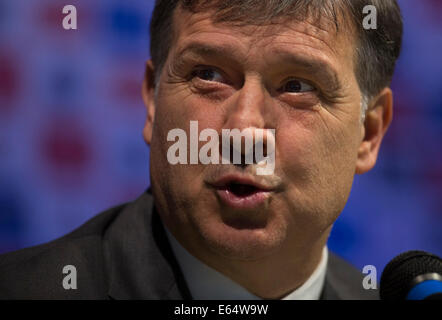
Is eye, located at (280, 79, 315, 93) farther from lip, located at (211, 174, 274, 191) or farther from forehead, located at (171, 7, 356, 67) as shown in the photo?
lip, located at (211, 174, 274, 191)

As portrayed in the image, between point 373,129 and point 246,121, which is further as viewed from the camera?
point 373,129

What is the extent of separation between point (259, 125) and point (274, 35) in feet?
0.86

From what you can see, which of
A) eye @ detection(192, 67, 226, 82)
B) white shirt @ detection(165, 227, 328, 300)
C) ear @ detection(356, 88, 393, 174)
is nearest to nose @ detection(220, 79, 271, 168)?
eye @ detection(192, 67, 226, 82)

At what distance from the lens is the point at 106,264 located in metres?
1.79

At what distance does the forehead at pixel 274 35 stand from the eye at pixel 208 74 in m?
0.09

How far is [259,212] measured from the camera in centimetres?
157

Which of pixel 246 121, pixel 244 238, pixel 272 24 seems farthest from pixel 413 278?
pixel 272 24

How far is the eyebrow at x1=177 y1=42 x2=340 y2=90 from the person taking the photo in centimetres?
161

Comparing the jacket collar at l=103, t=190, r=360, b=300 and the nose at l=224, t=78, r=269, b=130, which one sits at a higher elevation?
the nose at l=224, t=78, r=269, b=130

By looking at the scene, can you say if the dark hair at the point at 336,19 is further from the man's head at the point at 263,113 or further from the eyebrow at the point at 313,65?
the eyebrow at the point at 313,65

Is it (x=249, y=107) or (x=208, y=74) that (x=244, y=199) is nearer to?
(x=249, y=107)

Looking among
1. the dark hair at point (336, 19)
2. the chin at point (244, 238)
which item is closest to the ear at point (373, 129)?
the dark hair at point (336, 19)

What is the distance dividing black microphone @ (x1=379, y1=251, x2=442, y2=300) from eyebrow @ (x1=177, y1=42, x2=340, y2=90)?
563 millimetres

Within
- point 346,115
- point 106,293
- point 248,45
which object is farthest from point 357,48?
point 106,293
